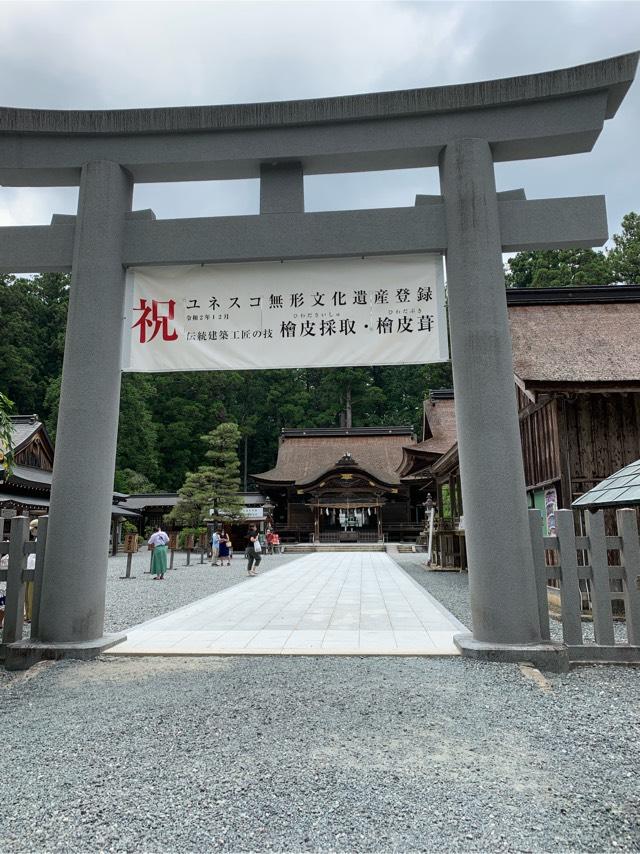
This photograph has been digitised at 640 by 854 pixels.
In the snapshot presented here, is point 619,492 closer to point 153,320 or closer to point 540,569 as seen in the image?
point 540,569

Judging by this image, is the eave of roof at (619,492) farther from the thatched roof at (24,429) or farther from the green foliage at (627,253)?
the green foliage at (627,253)

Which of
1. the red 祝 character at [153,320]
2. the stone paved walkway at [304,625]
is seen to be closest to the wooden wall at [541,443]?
the stone paved walkway at [304,625]

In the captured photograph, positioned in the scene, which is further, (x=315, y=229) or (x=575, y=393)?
(x=575, y=393)

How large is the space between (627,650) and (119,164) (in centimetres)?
606

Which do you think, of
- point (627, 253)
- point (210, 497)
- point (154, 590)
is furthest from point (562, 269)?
point (154, 590)

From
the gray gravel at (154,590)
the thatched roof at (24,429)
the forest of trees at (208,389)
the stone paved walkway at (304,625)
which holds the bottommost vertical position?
the gray gravel at (154,590)

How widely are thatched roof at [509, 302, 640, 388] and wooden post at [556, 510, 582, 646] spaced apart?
10.8 feet

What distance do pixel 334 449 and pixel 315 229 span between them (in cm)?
3084

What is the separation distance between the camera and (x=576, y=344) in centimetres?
838

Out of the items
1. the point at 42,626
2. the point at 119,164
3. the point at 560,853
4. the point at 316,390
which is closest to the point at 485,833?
the point at 560,853

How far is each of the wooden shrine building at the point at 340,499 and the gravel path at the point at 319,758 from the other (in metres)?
22.7

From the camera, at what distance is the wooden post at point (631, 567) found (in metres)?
4.29

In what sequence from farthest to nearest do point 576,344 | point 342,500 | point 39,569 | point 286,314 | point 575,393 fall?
point 342,500 < point 576,344 < point 575,393 < point 286,314 < point 39,569

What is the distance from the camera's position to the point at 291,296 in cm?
513
